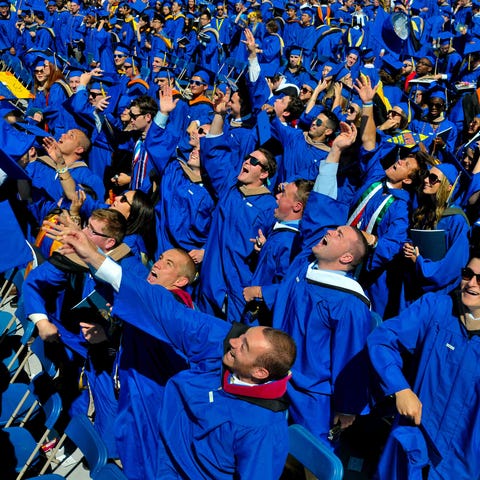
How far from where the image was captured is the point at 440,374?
2928mm

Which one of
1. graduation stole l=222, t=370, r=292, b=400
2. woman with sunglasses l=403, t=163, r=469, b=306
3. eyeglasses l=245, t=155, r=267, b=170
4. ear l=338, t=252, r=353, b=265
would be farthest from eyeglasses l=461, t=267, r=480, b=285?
eyeglasses l=245, t=155, r=267, b=170

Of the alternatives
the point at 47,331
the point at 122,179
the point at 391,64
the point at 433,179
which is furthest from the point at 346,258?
the point at 391,64

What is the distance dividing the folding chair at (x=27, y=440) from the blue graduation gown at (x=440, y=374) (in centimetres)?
172

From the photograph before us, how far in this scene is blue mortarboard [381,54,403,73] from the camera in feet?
32.2

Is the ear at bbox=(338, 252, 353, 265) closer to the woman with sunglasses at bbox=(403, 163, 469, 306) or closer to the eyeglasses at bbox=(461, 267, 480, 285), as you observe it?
the eyeglasses at bbox=(461, 267, 480, 285)

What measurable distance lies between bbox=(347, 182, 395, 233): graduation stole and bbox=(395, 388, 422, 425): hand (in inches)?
87.7

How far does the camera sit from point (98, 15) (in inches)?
682

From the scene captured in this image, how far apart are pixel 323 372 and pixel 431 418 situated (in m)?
0.69

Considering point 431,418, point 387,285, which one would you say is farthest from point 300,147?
point 431,418

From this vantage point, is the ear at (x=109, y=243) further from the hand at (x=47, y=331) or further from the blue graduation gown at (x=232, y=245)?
the blue graduation gown at (x=232, y=245)

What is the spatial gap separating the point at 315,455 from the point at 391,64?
8311mm

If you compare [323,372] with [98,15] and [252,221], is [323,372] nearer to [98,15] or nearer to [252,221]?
[252,221]

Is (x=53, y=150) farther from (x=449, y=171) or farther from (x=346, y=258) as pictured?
(x=449, y=171)

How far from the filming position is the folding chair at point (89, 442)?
2.88 metres
